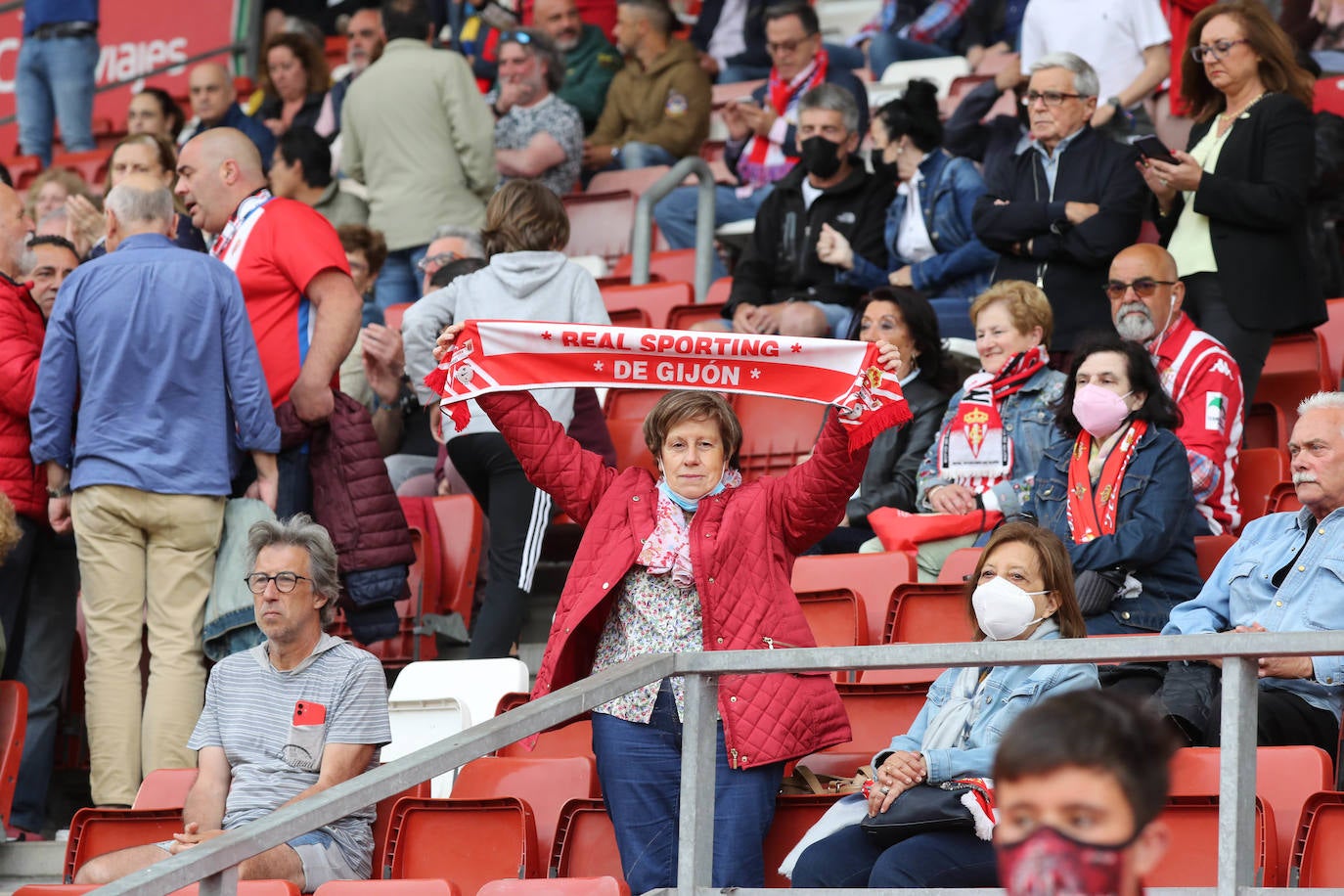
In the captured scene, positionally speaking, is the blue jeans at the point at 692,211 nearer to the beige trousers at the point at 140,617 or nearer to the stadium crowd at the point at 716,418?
the stadium crowd at the point at 716,418

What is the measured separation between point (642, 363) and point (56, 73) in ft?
24.9

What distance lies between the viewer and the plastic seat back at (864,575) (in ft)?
19.0

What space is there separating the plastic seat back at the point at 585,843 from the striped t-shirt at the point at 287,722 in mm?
523

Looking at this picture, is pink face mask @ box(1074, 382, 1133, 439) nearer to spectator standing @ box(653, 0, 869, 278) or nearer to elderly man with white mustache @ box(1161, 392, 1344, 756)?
elderly man with white mustache @ box(1161, 392, 1344, 756)

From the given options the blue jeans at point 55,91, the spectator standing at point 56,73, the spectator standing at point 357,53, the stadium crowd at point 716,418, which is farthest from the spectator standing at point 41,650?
the blue jeans at point 55,91

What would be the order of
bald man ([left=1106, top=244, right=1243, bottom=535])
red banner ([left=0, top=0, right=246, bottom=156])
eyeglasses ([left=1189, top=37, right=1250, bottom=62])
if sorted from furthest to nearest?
red banner ([left=0, top=0, right=246, bottom=156]) → eyeglasses ([left=1189, top=37, right=1250, bottom=62]) → bald man ([left=1106, top=244, right=1243, bottom=535])

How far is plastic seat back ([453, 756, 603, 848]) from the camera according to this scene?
4.88 meters

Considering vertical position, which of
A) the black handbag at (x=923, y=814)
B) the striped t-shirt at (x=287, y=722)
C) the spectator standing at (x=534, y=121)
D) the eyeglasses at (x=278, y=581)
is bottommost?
the black handbag at (x=923, y=814)

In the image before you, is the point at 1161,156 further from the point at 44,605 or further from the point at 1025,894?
the point at 1025,894

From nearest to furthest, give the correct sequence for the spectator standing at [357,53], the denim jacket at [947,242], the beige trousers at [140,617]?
1. the beige trousers at [140,617]
2. the denim jacket at [947,242]
3. the spectator standing at [357,53]

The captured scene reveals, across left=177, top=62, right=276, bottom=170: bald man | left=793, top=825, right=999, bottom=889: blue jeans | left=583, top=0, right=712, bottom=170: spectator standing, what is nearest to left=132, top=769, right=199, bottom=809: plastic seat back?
left=793, top=825, right=999, bottom=889: blue jeans

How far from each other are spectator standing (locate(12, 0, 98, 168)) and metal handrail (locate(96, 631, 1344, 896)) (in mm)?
8492

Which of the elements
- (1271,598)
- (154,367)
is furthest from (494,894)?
(154,367)

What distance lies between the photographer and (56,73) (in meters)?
11.5
